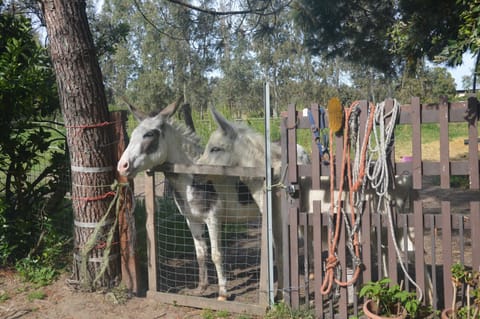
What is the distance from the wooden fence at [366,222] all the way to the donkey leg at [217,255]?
0.29 metres

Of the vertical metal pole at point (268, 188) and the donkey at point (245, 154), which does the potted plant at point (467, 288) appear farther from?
the donkey at point (245, 154)

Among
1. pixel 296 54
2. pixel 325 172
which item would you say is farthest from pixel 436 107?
pixel 296 54

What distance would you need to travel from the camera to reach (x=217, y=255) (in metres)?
5.07

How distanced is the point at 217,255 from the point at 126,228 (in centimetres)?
104

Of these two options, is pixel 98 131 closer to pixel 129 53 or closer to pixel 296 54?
pixel 296 54

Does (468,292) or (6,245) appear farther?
(6,245)

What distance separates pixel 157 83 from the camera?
42500 mm

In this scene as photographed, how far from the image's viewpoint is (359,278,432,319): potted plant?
3774 mm

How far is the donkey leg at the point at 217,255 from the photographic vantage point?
4.98m

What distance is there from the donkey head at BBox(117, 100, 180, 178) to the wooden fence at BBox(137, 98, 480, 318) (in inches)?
7.8

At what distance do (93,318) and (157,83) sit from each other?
1549 inches

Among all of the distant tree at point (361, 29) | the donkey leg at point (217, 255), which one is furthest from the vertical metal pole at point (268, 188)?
the distant tree at point (361, 29)

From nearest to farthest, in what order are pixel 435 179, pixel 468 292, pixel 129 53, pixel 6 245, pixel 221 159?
1. pixel 468 292
2. pixel 221 159
3. pixel 6 245
4. pixel 435 179
5. pixel 129 53

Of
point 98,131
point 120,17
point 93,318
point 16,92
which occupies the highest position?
point 120,17
